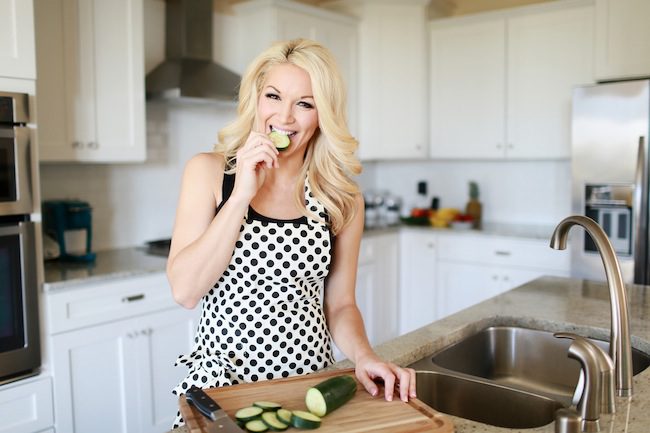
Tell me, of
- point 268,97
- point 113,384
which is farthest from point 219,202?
point 113,384

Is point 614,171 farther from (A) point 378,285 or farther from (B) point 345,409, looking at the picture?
(B) point 345,409

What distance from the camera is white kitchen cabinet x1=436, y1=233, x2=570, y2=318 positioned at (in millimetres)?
3953

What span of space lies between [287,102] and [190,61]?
2.21m

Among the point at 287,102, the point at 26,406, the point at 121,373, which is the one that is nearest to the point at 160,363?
the point at 121,373

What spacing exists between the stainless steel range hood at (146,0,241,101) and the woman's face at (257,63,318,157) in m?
1.85

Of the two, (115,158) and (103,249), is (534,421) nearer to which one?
(115,158)

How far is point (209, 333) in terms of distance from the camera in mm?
1509

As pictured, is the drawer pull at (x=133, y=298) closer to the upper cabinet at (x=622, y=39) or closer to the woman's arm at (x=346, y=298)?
the woman's arm at (x=346, y=298)

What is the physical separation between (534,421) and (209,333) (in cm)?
76

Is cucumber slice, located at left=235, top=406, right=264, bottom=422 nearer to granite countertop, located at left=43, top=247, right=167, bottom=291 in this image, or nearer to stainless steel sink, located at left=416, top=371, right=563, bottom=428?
stainless steel sink, located at left=416, top=371, right=563, bottom=428

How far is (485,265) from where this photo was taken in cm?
421

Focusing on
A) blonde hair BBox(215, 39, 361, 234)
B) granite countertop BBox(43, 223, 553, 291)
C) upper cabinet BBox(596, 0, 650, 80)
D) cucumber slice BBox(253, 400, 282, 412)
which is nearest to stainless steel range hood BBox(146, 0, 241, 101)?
granite countertop BBox(43, 223, 553, 291)

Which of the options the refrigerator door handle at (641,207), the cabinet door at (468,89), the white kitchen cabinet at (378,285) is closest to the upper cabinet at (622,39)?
the refrigerator door handle at (641,207)

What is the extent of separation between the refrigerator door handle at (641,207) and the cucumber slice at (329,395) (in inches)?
105
